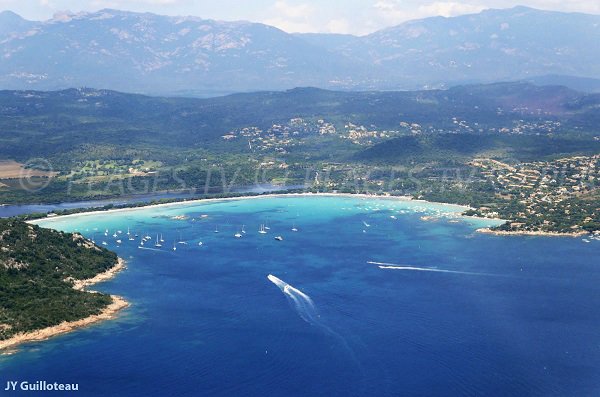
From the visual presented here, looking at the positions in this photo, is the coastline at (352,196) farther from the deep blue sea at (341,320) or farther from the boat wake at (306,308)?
the boat wake at (306,308)

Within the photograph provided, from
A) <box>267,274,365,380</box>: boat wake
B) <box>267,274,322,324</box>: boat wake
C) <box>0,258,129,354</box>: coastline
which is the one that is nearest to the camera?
<box>267,274,365,380</box>: boat wake

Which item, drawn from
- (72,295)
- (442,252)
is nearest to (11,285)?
(72,295)

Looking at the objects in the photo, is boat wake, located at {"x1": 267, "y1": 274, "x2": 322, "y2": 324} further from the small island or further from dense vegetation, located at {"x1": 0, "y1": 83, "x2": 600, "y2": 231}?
dense vegetation, located at {"x1": 0, "y1": 83, "x2": 600, "y2": 231}

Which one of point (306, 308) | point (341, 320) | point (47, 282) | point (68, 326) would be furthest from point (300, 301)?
point (47, 282)

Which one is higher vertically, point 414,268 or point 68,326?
point 414,268

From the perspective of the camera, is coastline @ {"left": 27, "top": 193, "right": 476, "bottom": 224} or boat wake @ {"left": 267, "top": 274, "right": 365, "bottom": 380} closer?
boat wake @ {"left": 267, "top": 274, "right": 365, "bottom": 380}

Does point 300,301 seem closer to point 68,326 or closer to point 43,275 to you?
point 68,326

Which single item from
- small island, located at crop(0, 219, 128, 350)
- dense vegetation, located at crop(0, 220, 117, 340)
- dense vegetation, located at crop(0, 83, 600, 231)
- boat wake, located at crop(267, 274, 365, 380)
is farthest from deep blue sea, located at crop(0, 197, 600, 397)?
dense vegetation, located at crop(0, 83, 600, 231)
